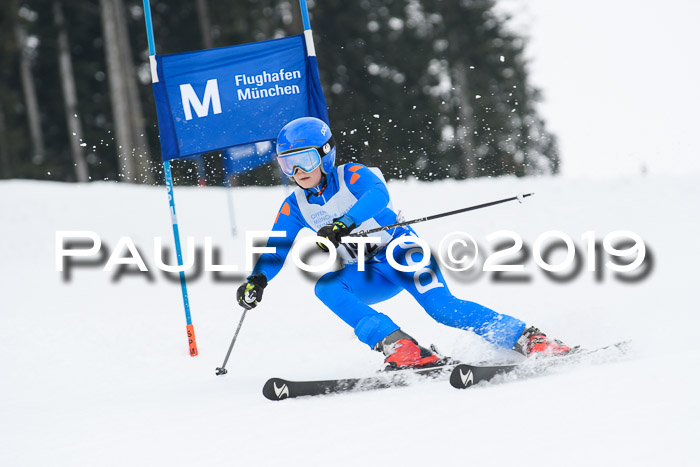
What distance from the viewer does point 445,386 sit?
3250 millimetres

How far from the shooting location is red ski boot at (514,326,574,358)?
3.48 meters

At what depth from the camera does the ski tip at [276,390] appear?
342 cm

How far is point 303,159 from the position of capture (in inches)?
149

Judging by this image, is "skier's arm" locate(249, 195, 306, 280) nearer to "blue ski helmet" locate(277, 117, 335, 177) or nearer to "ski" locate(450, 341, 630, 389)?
"blue ski helmet" locate(277, 117, 335, 177)

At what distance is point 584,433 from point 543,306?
3.60 meters

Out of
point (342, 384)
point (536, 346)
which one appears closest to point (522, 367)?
point (536, 346)

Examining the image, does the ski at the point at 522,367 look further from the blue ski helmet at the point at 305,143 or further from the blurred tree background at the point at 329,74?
the blurred tree background at the point at 329,74

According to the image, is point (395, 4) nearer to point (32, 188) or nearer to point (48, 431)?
point (32, 188)

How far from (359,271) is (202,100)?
6.97 ft

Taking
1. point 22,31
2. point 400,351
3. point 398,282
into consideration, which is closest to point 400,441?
point 400,351

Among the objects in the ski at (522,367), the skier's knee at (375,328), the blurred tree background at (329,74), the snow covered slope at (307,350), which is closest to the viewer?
the snow covered slope at (307,350)

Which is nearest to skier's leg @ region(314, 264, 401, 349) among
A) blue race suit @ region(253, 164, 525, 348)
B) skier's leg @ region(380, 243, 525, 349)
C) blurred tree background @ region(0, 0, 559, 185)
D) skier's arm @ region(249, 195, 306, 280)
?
blue race suit @ region(253, 164, 525, 348)

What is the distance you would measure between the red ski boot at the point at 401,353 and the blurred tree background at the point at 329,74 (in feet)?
48.3

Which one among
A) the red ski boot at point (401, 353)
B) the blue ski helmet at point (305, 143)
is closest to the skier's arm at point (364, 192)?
the blue ski helmet at point (305, 143)
